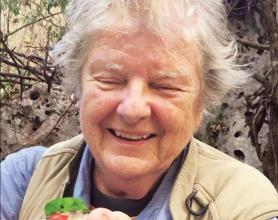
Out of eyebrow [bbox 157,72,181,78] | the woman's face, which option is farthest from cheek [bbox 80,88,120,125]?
eyebrow [bbox 157,72,181,78]

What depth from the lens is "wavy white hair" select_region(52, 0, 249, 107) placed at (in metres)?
1.25

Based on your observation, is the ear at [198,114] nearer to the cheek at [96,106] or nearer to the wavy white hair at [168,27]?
the wavy white hair at [168,27]

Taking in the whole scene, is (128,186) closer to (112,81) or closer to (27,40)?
(112,81)

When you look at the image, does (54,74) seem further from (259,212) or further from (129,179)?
(259,212)

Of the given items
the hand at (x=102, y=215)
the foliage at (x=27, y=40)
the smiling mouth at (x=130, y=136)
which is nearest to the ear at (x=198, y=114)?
the smiling mouth at (x=130, y=136)

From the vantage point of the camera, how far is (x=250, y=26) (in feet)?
8.80

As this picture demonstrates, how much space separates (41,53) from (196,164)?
1.24 meters

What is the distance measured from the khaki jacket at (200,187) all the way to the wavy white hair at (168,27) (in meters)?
0.14

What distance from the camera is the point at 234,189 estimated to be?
1.26m

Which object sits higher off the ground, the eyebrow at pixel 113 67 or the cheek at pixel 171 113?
the eyebrow at pixel 113 67

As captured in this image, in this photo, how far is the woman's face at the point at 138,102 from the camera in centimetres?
122

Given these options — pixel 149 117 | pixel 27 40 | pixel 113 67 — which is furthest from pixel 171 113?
pixel 27 40

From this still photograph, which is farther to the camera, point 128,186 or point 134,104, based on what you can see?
point 128,186

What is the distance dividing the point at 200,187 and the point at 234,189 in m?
0.07
